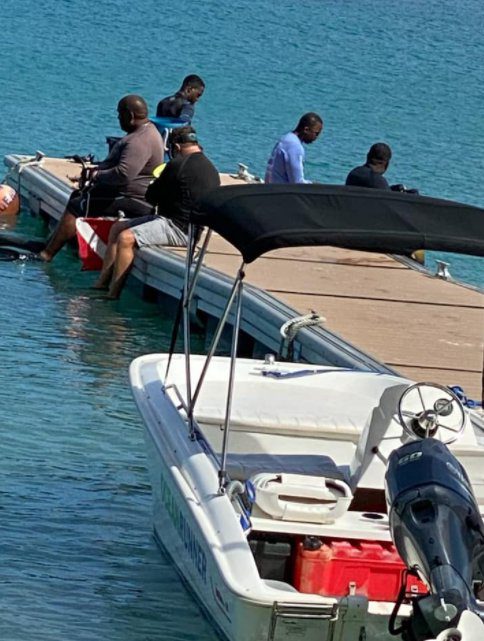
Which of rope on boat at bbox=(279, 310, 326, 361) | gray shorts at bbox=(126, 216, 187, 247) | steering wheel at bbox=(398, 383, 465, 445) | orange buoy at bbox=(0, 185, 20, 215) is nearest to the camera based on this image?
steering wheel at bbox=(398, 383, 465, 445)

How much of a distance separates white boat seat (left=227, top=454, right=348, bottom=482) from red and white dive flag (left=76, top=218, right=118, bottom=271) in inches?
216

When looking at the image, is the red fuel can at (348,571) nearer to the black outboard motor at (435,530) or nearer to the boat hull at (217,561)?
the boat hull at (217,561)

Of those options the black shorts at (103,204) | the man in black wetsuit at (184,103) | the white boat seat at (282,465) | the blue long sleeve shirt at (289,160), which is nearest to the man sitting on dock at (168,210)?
the black shorts at (103,204)

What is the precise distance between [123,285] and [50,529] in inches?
180

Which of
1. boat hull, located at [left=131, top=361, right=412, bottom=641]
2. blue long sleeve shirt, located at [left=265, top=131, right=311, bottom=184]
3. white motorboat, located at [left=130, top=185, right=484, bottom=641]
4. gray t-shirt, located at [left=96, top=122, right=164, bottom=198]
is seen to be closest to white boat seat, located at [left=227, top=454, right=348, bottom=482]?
white motorboat, located at [left=130, top=185, right=484, bottom=641]

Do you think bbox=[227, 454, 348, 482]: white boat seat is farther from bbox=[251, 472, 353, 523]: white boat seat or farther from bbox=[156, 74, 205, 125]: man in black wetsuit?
bbox=[156, 74, 205, 125]: man in black wetsuit

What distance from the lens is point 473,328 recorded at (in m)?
9.55

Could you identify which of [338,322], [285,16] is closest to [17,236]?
[338,322]

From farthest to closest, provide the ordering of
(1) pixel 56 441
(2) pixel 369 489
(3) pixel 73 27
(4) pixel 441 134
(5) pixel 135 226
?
(3) pixel 73 27 < (4) pixel 441 134 < (5) pixel 135 226 < (1) pixel 56 441 < (2) pixel 369 489

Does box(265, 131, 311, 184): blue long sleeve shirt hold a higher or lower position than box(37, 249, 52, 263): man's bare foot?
higher

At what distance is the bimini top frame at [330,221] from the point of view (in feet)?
17.0

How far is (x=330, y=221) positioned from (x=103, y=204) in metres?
6.59

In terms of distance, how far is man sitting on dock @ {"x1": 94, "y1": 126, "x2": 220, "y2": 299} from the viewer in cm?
995

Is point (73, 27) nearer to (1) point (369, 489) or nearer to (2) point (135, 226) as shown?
(2) point (135, 226)
